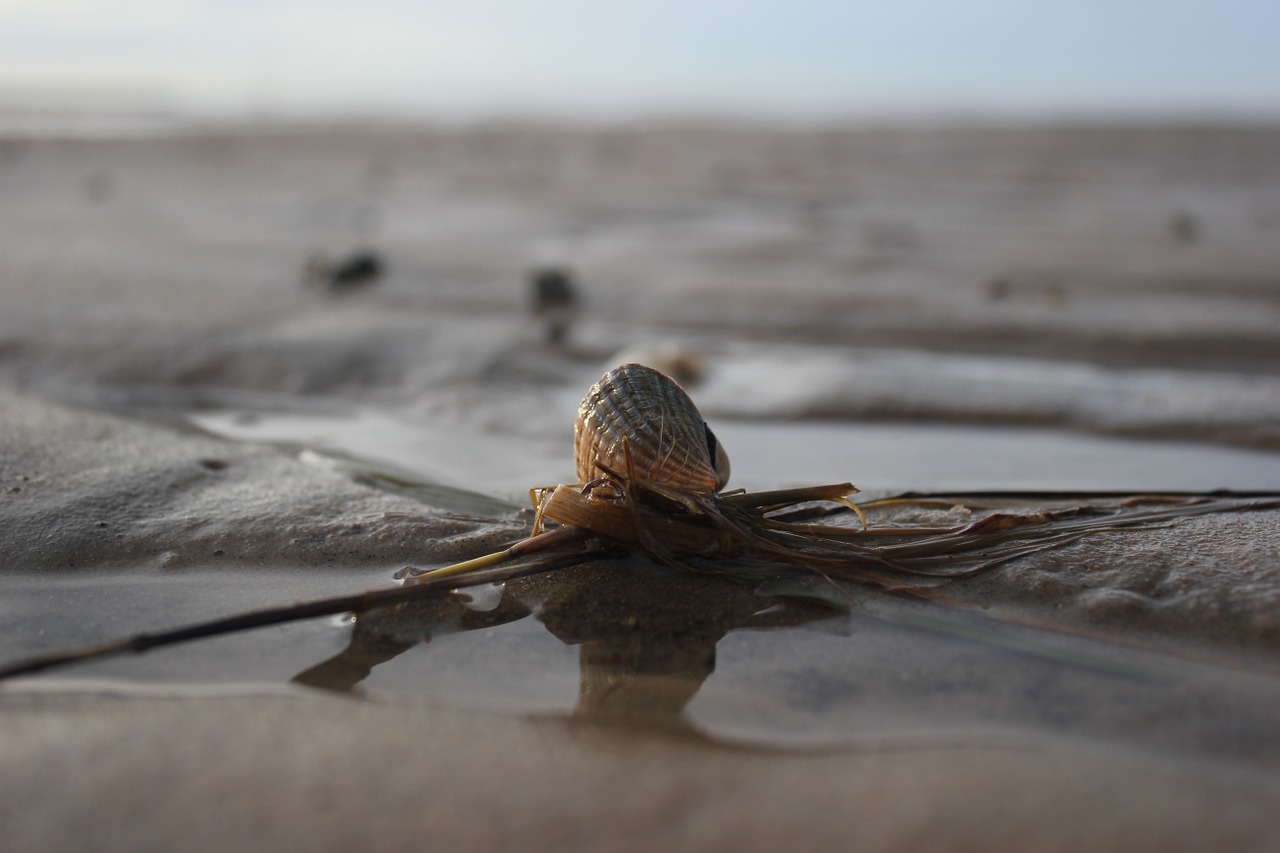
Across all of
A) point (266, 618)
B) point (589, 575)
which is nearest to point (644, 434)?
point (589, 575)

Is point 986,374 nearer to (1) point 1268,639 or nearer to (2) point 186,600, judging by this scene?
(1) point 1268,639

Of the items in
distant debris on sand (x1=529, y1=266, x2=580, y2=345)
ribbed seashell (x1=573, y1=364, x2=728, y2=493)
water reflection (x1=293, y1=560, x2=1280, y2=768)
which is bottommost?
water reflection (x1=293, y1=560, x2=1280, y2=768)

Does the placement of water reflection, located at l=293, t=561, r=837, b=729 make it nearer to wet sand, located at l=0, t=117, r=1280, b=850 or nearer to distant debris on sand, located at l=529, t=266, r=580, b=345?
wet sand, located at l=0, t=117, r=1280, b=850

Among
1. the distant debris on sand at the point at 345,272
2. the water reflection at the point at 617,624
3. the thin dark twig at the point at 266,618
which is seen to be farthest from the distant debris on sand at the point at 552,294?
the thin dark twig at the point at 266,618

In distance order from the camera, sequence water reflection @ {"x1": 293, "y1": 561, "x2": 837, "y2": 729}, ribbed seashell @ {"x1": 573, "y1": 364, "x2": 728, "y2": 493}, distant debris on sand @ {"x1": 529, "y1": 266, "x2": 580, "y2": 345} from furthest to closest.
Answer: distant debris on sand @ {"x1": 529, "y1": 266, "x2": 580, "y2": 345}
ribbed seashell @ {"x1": 573, "y1": 364, "x2": 728, "y2": 493}
water reflection @ {"x1": 293, "y1": 561, "x2": 837, "y2": 729}

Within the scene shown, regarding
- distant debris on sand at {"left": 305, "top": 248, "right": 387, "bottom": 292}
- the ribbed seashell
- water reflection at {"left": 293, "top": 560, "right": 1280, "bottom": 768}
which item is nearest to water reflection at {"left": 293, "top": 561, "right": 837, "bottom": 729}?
water reflection at {"left": 293, "top": 560, "right": 1280, "bottom": 768}

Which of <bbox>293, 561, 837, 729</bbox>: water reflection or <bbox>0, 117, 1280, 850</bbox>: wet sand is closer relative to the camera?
<bbox>0, 117, 1280, 850</bbox>: wet sand
